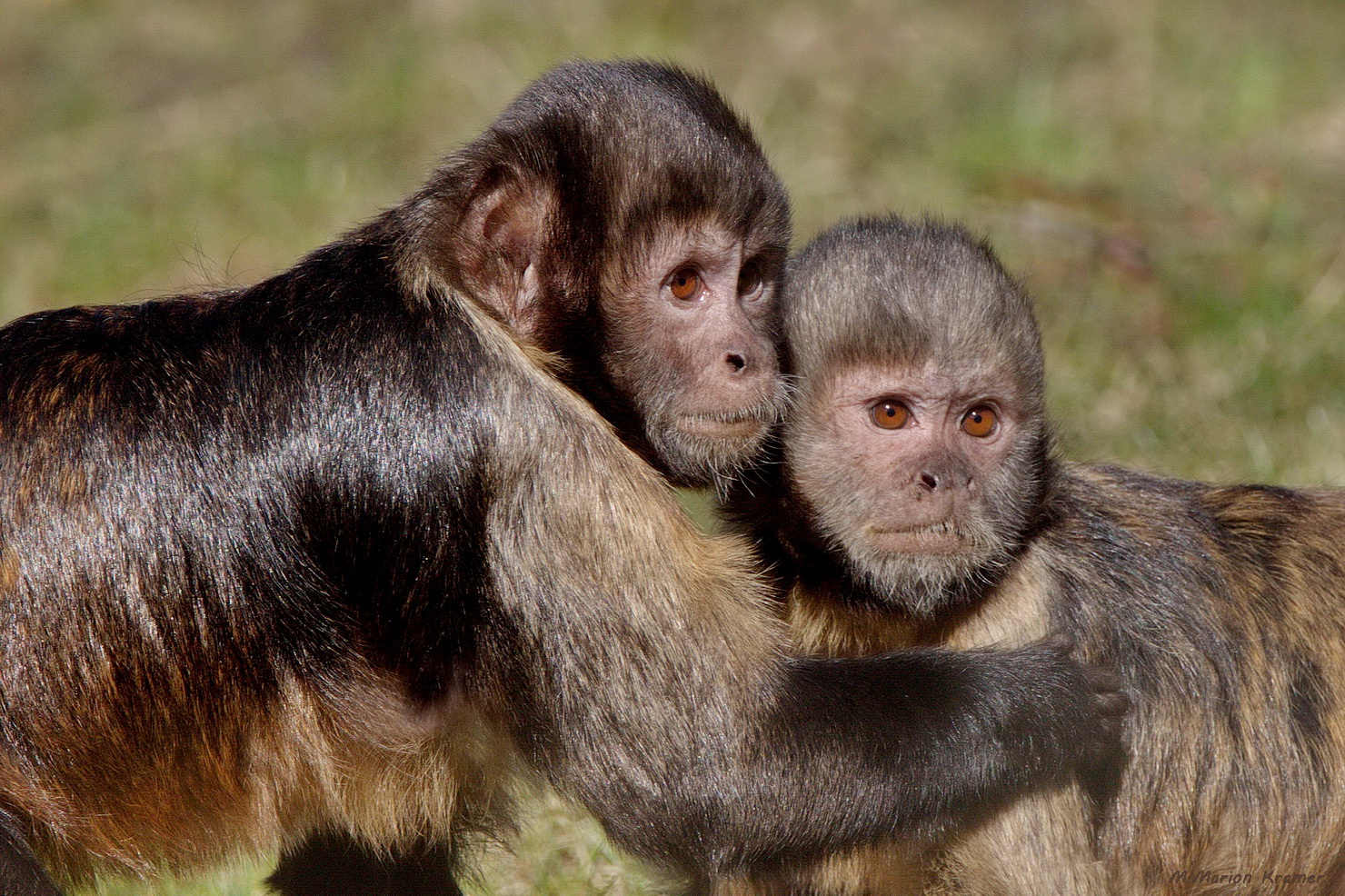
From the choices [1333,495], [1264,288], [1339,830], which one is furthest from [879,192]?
[1339,830]

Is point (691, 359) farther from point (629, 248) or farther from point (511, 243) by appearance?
point (511, 243)

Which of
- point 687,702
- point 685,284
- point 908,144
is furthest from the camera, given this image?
point 908,144

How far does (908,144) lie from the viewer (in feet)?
32.7

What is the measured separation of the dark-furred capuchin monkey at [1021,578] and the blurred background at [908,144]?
7.43 feet

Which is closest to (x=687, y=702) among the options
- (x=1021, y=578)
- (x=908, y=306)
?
(x=1021, y=578)

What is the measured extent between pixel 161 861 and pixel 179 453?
105cm

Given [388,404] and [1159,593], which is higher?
[388,404]

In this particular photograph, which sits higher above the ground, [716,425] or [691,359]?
[691,359]

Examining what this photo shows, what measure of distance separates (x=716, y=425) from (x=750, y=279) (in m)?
0.50

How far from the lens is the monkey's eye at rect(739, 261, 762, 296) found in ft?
14.2

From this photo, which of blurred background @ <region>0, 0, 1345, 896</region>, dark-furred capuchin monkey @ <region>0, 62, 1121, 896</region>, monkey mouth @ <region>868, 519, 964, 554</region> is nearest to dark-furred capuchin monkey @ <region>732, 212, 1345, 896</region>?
monkey mouth @ <region>868, 519, 964, 554</region>

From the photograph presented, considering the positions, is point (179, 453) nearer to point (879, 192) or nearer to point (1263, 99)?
point (879, 192)

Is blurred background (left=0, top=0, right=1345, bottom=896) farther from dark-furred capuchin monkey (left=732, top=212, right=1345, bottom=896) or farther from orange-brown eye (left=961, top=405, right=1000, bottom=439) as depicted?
orange-brown eye (left=961, top=405, right=1000, bottom=439)

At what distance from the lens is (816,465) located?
14.1 feet
